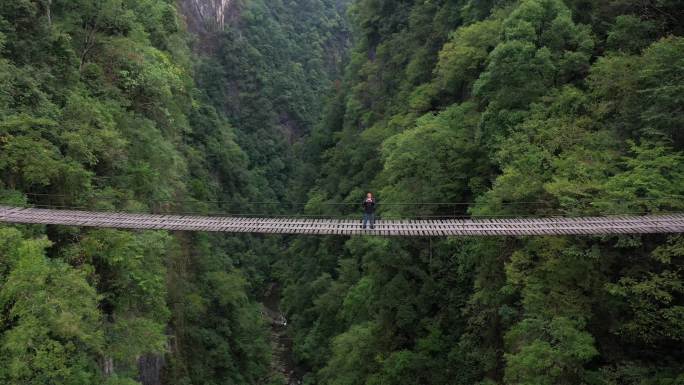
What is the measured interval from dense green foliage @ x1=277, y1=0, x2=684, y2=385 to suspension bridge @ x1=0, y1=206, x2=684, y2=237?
0.49m

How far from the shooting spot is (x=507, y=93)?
16.1m

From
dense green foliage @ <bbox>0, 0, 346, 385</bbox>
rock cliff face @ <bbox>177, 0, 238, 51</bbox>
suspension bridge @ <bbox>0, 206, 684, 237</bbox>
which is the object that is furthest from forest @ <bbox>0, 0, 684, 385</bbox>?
rock cliff face @ <bbox>177, 0, 238, 51</bbox>

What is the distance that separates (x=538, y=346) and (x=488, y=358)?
3583mm

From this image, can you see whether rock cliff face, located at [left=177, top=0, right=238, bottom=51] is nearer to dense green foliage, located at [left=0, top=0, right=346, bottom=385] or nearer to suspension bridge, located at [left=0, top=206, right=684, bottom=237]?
dense green foliage, located at [left=0, top=0, right=346, bottom=385]

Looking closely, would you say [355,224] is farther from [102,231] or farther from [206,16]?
[206,16]

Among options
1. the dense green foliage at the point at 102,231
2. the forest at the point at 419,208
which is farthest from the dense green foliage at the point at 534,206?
the dense green foliage at the point at 102,231

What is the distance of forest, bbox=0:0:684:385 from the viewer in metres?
10.7

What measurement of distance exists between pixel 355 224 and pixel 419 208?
242 inches

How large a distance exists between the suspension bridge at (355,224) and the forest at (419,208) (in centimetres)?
44

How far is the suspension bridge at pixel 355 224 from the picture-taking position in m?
10.6

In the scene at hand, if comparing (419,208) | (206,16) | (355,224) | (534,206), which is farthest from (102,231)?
(206,16)

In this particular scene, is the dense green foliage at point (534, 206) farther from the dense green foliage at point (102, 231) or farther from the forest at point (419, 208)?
the dense green foliage at point (102, 231)

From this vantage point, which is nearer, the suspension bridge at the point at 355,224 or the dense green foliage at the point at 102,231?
the dense green foliage at the point at 102,231

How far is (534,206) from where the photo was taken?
13.3 m
